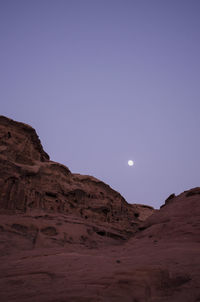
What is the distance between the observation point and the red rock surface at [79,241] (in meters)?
5.70

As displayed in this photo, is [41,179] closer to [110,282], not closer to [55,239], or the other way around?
[55,239]

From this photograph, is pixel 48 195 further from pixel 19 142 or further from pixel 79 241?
pixel 79 241

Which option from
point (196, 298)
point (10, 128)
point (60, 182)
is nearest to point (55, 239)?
point (196, 298)

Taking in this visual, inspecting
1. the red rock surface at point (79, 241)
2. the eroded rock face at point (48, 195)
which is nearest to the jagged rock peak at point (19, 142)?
the eroded rock face at point (48, 195)

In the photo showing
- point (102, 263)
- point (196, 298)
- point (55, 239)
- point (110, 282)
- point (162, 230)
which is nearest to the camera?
point (196, 298)

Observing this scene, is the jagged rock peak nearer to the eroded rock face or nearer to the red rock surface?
the eroded rock face

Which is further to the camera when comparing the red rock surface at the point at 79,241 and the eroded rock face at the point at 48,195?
the eroded rock face at the point at 48,195

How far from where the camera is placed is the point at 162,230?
46.8 ft

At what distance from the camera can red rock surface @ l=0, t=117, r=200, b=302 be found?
5695mm

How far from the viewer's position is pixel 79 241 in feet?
56.7

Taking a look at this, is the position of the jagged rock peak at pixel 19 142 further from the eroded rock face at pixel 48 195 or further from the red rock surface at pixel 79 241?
the red rock surface at pixel 79 241

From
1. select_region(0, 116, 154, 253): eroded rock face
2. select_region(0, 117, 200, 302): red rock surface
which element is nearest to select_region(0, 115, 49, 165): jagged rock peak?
select_region(0, 116, 154, 253): eroded rock face

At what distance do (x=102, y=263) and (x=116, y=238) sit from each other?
15.0 meters

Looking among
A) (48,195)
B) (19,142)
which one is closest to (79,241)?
(48,195)
